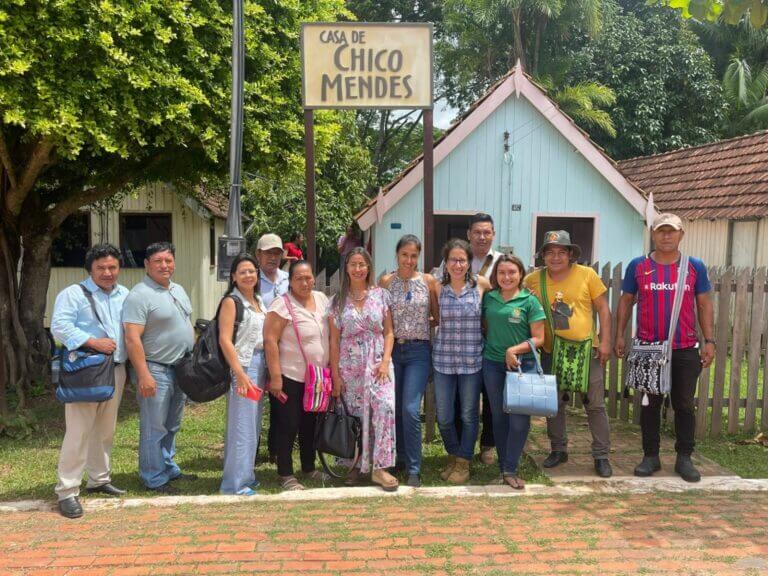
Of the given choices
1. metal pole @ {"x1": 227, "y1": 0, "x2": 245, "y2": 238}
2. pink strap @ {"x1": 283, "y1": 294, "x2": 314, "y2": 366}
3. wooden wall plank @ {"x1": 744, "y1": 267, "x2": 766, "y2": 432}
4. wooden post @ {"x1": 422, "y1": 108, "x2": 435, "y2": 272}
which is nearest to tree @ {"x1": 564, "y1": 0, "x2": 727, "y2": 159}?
wooden wall plank @ {"x1": 744, "y1": 267, "x2": 766, "y2": 432}

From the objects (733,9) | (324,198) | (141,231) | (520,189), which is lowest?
(141,231)

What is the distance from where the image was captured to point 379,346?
4.64 m

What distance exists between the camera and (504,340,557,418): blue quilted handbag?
14.3 ft

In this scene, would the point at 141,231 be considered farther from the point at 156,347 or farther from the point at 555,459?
the point at 555,459

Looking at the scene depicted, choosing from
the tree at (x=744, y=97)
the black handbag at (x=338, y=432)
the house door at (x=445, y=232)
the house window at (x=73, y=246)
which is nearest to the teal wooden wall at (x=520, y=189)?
the house door at (x=445, y=232)

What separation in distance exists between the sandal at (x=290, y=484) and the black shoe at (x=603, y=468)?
7.37ft

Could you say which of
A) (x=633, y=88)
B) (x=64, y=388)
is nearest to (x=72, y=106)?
(x=64, y=388)

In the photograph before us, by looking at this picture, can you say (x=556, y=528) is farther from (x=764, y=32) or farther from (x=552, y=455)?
(x=764, y=32)

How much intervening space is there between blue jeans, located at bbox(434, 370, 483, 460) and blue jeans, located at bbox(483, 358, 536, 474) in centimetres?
9

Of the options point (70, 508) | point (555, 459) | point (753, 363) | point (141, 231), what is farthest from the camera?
point (141, 231)

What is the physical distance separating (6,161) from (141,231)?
837cm

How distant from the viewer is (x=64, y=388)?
4270 millimetres

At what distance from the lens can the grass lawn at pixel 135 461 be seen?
4836 mm

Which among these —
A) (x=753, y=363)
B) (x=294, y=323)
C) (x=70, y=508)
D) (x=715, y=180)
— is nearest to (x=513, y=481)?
(x=294, y=323)
